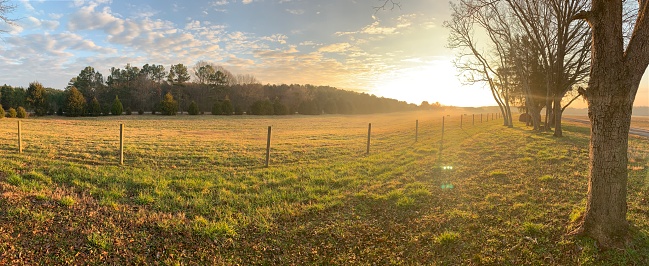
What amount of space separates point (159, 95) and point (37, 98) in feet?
63.7

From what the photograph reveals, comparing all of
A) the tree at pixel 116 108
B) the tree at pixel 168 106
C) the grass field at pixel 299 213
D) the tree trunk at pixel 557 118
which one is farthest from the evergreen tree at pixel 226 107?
the tree trunk at pixel 557 118

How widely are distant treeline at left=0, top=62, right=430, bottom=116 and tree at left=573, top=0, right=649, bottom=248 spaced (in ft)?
Answer: 188

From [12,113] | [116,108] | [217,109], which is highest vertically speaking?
[217,109]

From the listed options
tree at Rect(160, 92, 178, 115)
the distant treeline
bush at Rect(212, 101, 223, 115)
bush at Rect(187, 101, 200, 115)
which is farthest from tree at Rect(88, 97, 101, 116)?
bush at Rect(212, 101, 223, 115)

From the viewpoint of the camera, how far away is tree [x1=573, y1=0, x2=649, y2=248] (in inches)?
175

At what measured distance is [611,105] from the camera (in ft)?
14.8

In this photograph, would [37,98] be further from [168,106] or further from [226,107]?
[226,107]

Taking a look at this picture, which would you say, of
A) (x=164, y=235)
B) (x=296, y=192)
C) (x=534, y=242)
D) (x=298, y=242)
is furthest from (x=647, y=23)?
(x=164, y=235)

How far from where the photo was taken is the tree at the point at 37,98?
50062 mm

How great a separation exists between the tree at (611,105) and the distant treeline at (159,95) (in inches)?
2253

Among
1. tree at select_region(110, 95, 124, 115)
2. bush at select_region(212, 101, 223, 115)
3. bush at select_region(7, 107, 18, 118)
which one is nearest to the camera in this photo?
bush at select_region(7, 107, 18, 118)

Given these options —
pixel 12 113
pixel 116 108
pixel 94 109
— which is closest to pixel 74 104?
pixel 94 109

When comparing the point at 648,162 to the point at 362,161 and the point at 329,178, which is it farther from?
the point at 329,178

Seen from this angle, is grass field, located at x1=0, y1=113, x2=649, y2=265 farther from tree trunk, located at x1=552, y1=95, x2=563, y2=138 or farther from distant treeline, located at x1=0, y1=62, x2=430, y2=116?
distant treeline, located at x1=0, y1=62, x2=430, y2=116
